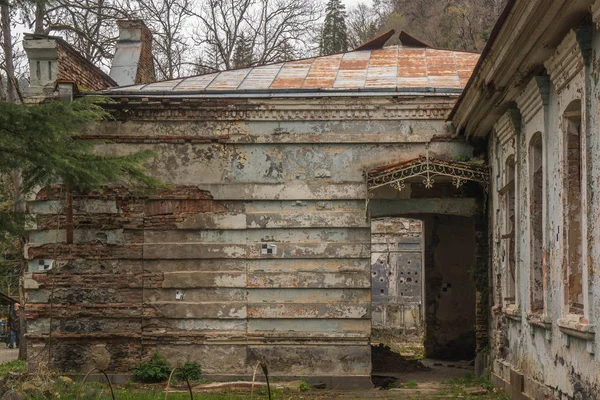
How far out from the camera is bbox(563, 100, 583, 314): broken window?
780cm

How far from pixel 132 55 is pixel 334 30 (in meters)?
21.9

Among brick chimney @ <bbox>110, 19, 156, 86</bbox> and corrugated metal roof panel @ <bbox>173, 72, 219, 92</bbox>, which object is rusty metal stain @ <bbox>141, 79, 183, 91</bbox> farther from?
brick chimney @ <bbox>110, 19, 156, 86</bbox>

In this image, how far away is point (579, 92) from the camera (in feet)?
24.2

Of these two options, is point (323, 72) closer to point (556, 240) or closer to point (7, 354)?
point (556, 240)

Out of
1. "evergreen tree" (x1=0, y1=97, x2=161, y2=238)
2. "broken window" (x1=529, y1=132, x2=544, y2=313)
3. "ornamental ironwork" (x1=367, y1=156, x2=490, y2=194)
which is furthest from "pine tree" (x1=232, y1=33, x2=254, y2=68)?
"broken window" (x1=529, y1=132, x2=544, y2=313)

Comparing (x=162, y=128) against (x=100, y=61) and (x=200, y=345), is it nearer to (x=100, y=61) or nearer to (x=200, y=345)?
(x=200, y=345)

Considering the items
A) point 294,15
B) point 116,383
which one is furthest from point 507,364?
point 294,15

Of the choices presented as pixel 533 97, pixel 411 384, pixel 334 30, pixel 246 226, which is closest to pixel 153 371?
pixel 246 226

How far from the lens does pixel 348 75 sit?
14672mm

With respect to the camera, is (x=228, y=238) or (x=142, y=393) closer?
(x=142, y=393)

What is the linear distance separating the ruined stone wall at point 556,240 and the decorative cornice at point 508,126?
0.5 inches

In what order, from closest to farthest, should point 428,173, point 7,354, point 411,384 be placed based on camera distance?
point 428,173 → point 411,384 → point 7,354

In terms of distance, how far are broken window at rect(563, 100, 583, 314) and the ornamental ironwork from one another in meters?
3.99

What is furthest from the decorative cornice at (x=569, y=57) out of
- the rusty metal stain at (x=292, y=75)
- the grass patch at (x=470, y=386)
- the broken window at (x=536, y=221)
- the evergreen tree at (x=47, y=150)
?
the rusty metal stain at (x=292, y=75)
